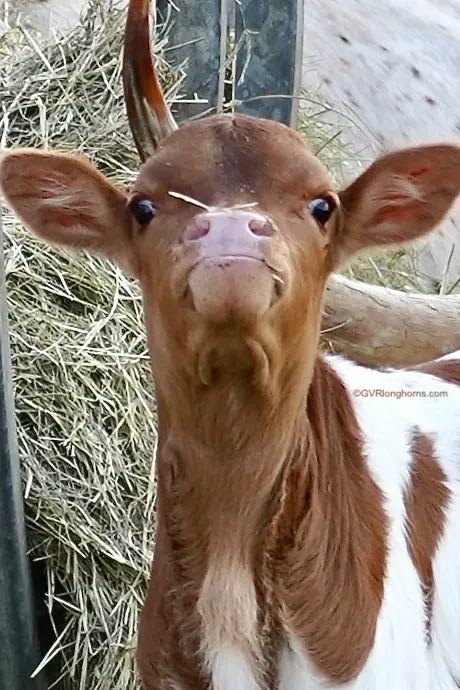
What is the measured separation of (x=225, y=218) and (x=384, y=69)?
15.0ft

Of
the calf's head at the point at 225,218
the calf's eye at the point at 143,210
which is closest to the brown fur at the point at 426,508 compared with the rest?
the calf's head at the point at 225,218

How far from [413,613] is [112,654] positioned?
1216 mm

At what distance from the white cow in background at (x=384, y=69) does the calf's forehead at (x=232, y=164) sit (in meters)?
3.76

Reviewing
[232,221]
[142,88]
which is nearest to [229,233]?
[232,221]

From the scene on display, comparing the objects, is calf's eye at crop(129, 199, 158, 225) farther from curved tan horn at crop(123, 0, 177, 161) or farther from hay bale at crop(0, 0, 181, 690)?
hay bale at crop(0, 0, 181, 690)

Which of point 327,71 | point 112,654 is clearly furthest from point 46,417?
point 327,71

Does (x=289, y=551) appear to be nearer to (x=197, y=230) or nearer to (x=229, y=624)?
(x=229, y=624)

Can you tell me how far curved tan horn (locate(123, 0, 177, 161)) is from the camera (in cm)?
Result: 311

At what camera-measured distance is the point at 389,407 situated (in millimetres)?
3318

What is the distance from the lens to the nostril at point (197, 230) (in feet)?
7.84

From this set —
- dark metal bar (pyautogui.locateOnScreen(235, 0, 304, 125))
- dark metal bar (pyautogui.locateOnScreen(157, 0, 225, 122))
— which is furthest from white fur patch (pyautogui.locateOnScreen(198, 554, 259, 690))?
dark metal bar (pyautogui.locateOnScreen(235, 0, 304, 125))

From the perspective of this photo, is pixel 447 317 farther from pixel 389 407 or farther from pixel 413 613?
pixel 413 613

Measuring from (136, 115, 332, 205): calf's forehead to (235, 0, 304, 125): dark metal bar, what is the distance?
94.4 inches

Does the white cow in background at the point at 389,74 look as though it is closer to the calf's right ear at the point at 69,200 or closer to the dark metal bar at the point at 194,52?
the dark metal bar at the point at 194,52
